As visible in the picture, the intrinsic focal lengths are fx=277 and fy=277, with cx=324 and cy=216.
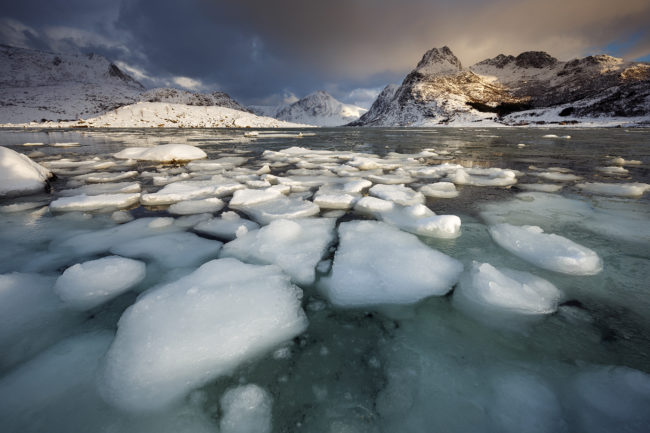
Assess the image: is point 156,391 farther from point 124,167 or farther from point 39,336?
point 124,167

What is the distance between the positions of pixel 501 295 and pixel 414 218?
1375mm

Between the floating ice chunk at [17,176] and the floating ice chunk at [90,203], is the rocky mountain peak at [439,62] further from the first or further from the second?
the floating ice chunk at [90,203]

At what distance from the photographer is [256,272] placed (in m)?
1.88

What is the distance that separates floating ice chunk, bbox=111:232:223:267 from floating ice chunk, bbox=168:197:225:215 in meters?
0.76

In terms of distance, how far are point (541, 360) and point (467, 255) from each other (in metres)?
1.01

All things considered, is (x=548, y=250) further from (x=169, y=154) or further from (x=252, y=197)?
(x=169, y=154)

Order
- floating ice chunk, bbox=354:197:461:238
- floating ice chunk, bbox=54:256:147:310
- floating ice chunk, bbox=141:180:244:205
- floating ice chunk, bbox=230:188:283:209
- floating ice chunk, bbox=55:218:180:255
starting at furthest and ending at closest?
floating ice chunk, bbox=141:180:244:205 → floating ice chunk, bbox=230:188:283:209 → floating ice chunk, bbox=354:197:461:238 → floating ice chunk, bbox=55:218:180:255 → floating ice chunk, bbox=54:256:147:310

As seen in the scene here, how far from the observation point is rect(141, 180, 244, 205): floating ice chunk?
3.64 metres

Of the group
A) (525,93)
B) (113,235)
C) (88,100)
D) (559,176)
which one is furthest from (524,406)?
(525,93)

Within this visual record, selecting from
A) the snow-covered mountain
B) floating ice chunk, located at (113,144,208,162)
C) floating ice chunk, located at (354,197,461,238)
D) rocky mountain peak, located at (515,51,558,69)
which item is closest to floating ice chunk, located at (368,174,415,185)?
floating ice chunk, located at (354,197,461,238)

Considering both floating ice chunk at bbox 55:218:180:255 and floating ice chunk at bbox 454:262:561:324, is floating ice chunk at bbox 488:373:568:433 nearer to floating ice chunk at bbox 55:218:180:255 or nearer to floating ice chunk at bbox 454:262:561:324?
floating ice chunk at bbox 454:262:561:324

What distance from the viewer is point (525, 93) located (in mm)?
107875

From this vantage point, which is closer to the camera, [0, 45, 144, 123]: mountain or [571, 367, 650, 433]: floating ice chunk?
[571, 367, 650, 433]: floating ice chunk

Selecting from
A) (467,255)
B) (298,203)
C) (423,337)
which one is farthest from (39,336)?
(467,255)
